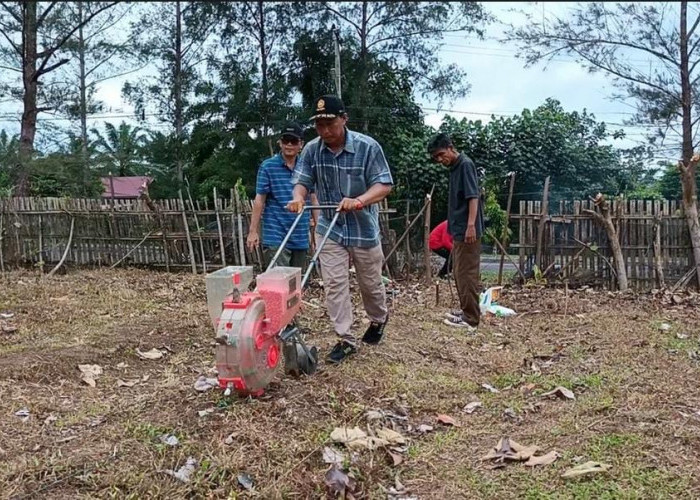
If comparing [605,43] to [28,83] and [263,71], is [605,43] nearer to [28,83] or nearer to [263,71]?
[263,71]

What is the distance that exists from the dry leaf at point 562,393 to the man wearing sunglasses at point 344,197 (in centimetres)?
121

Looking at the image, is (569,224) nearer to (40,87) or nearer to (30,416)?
(30,416)

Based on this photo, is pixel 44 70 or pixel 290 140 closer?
pixel 290 140

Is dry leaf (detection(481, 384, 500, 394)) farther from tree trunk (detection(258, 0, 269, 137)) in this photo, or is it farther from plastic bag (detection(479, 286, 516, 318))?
tree trunk (detection(258, 0, 269, 137))

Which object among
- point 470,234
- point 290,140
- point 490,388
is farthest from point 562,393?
point 290,140

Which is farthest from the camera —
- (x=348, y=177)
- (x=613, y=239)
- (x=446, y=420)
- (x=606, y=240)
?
(x=606, y=240)

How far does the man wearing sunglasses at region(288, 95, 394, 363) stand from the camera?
3744 millimetres

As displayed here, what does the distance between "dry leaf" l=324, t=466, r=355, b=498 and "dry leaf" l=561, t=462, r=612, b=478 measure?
2.74ft

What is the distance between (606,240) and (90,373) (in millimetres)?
6785

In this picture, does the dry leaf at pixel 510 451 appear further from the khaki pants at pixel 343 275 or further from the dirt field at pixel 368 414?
the khaki pants at pixel 343 275

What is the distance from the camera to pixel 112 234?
10.2 metres

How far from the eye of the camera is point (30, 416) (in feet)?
10.4

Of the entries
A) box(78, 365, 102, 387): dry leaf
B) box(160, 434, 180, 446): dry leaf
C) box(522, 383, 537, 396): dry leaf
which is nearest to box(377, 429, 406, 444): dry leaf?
box(160, 434, 180, 446): dry leaf

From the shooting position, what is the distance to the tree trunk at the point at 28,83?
13977 millimetres
